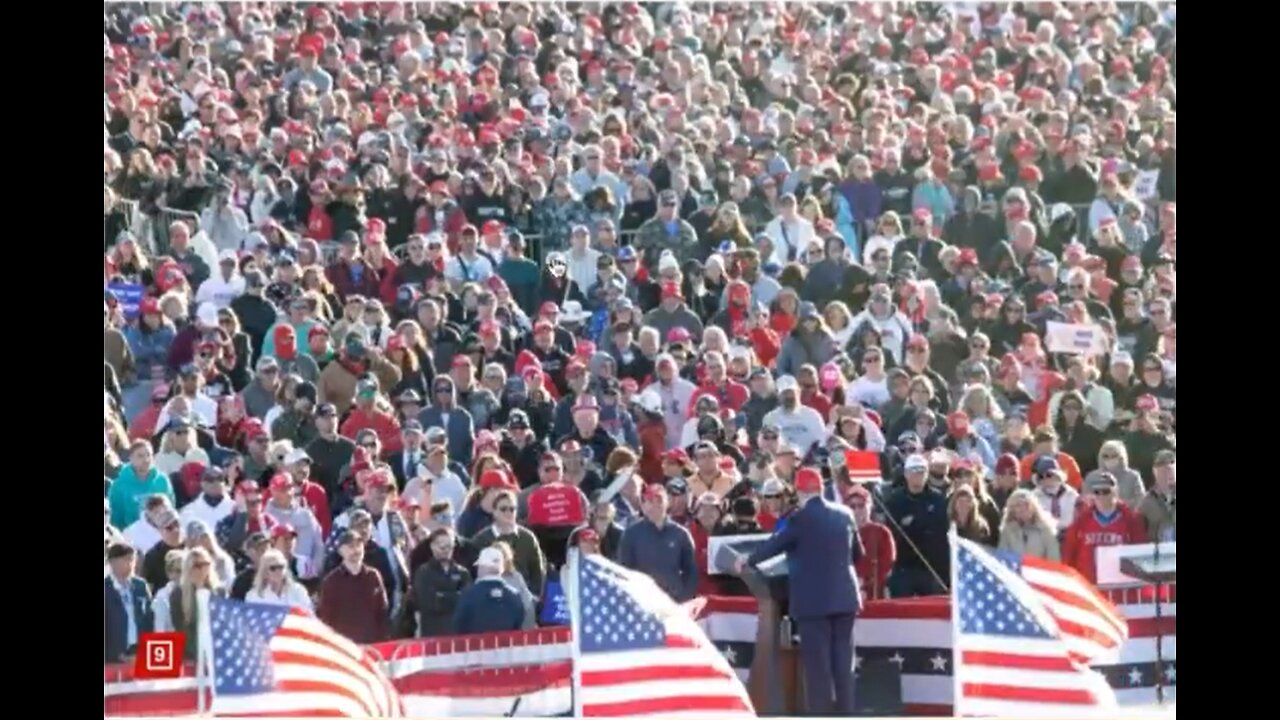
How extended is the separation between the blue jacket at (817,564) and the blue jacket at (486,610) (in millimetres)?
1482

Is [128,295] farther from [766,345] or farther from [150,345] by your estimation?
[766,345]

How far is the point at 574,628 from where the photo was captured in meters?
16.2

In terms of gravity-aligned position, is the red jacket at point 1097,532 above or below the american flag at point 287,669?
above

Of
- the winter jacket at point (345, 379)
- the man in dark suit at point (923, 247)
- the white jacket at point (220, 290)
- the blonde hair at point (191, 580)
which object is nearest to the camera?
the blonde hair at point (191, 580)

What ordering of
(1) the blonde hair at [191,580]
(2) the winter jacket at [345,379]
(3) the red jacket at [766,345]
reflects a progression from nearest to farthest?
(1) the blonde hair at [191,580]
(2) the winter jacket at [345,379]
(3) the red jacket at [766,345]

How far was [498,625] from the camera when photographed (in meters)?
16.5

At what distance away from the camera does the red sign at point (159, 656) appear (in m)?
16.4

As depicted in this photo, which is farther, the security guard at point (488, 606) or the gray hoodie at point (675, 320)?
the gray hoodie at point (675, 320)

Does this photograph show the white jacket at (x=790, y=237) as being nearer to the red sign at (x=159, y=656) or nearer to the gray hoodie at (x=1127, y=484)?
the gray hoodie at (x=1127, y=484)

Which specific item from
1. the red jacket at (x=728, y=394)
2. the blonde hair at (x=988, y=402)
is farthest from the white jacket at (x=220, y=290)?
the blonde hair at (x=988, y=402)

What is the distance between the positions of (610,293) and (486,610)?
423 centimetres

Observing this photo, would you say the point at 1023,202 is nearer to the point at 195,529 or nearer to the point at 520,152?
the point at 520,152
